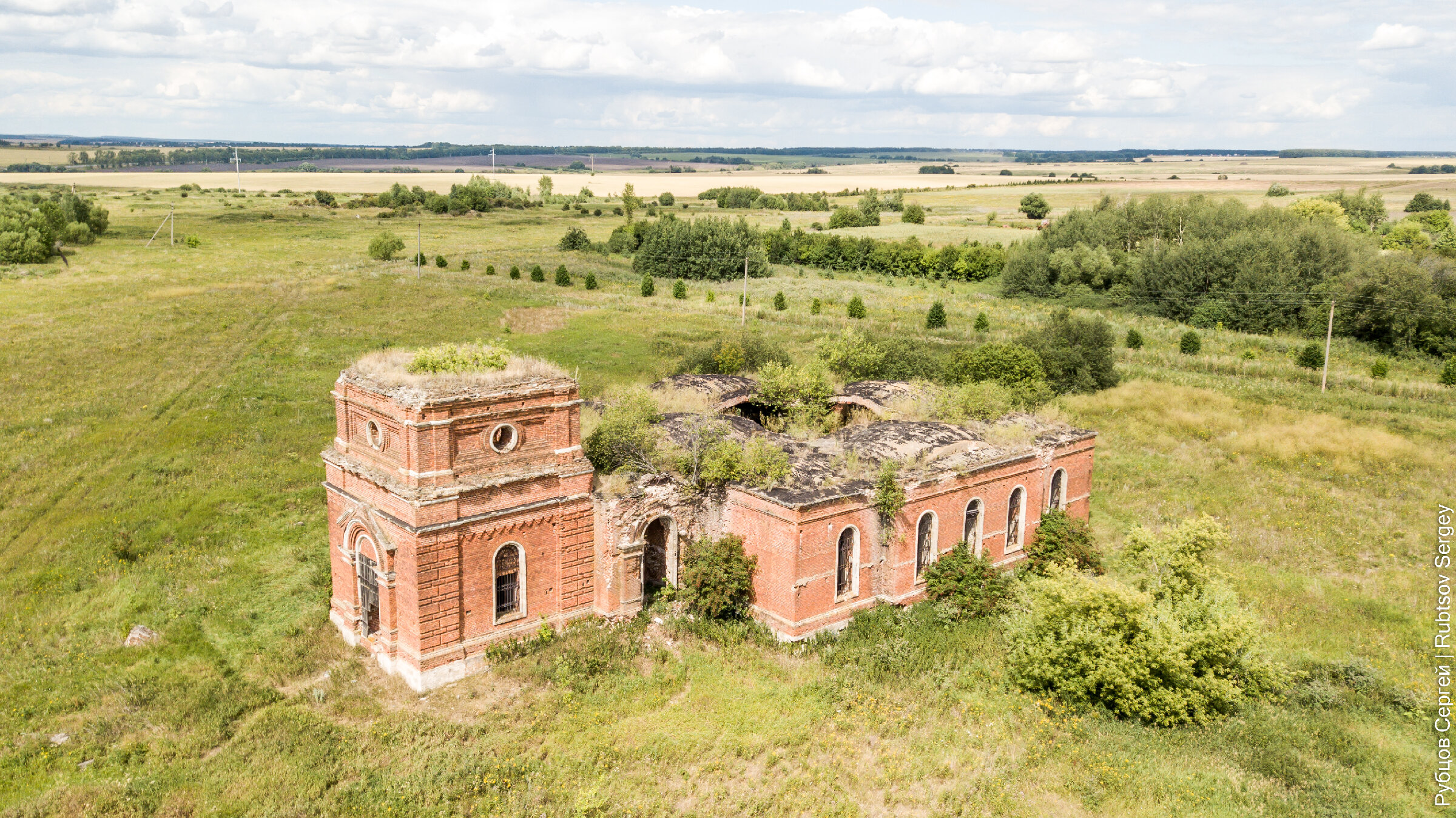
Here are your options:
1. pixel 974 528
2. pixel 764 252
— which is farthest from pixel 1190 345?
pixel 764 252

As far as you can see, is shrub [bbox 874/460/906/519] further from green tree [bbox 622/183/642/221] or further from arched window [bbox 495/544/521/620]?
green tree [bbox 622/183/642/221]

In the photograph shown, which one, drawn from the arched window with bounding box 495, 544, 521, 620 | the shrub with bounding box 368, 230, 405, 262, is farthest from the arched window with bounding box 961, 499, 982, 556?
the shrub with bounding box 368, 230, 405, 262

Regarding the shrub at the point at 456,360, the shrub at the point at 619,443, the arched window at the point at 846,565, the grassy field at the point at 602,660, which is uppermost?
the shrub at the point at 456,360

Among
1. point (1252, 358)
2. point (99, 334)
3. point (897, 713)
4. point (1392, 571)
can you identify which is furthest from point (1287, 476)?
point (99, 334)

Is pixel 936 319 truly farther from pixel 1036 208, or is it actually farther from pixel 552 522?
pixel 1036 208

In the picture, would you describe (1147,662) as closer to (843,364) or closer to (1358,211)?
(843,364)

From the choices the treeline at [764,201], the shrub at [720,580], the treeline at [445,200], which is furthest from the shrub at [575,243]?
the shrub at [720,580]

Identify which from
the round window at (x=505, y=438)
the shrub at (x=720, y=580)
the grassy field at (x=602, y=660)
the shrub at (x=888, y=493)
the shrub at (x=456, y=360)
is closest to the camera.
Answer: the grassy field at (x=602, y=660)

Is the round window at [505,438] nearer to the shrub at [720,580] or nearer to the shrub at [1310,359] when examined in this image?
the shrub at [720,580]
